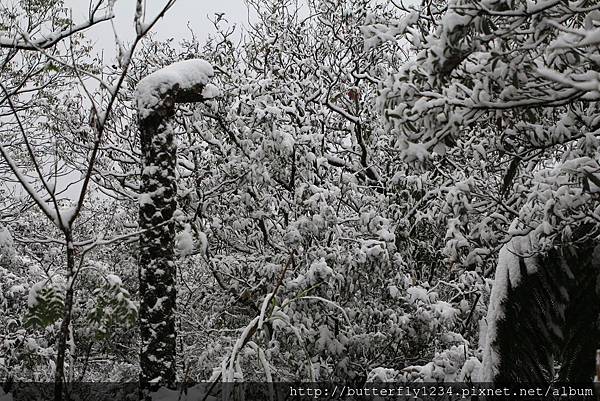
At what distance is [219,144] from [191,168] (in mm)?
653

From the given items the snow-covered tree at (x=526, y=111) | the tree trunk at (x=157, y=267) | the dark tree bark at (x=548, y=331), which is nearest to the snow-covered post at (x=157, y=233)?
the tree trunk at (x=157, y=267)

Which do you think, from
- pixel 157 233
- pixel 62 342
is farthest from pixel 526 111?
pixel 62 342

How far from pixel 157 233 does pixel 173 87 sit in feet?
3.91

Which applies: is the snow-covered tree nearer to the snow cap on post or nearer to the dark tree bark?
the dark tree bark

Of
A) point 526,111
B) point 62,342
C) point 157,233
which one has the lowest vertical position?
point 62,342

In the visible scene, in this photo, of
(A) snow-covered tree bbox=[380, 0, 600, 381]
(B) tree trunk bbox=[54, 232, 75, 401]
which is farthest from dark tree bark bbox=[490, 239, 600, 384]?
(B) tree trunk bbox=[54, 232, 75, 401]

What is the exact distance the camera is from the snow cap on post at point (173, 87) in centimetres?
407

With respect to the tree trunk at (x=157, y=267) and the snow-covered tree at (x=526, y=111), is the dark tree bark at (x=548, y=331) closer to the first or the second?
the snow-covered tree at (x=526, y=111)

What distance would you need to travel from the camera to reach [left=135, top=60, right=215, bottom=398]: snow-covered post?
11.8 feet

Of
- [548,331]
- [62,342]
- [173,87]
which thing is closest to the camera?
[62,342]

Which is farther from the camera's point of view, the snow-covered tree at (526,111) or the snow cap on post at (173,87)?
the snow cap on post at (173,87)

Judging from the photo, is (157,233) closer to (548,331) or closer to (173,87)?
(173,87)

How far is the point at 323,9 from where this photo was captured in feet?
31.2

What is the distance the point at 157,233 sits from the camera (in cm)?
372
